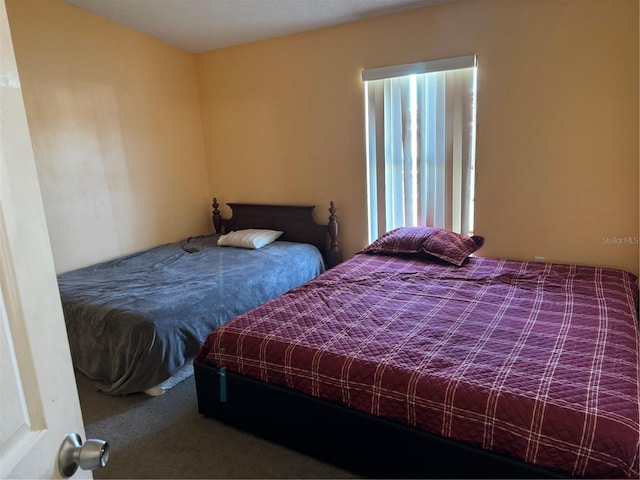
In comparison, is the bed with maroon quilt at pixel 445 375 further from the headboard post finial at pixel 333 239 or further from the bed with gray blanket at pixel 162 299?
the headboard post finial at pixel 333 239

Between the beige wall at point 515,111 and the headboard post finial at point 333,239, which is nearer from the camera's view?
the beige wall at point 515,111

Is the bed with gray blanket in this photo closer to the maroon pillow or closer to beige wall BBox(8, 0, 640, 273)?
beige wall BBox(8, 0, 640, 273)

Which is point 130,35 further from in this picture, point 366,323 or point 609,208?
point 609,208

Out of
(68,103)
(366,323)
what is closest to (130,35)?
(68,103)

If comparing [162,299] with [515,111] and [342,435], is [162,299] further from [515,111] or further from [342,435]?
[515,111]

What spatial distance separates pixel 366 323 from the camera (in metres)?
2.03

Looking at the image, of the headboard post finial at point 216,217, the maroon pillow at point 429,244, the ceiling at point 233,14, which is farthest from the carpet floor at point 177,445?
the ceiling at point 233,14

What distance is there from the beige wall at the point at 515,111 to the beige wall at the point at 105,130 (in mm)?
906

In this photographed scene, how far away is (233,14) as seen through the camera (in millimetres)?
3141

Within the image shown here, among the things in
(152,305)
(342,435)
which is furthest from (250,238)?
(342,435)

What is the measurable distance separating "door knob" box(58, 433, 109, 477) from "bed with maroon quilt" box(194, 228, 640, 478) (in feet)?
3.63

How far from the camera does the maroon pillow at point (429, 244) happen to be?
2.90 metres

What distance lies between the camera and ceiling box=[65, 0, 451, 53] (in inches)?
117

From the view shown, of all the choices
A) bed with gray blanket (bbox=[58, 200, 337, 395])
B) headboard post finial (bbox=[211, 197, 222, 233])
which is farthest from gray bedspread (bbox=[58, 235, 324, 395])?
headboard post finial (bbox=[211, 197, 222, 233])
